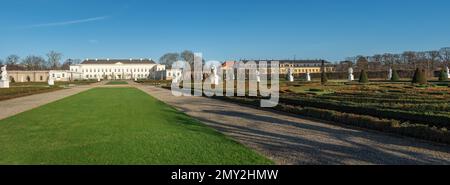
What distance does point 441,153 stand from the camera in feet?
18.7

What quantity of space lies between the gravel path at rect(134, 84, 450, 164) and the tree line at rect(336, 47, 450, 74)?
171 ft

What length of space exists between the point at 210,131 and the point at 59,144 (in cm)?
311

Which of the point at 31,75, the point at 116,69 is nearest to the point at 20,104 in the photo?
the point at 31,75

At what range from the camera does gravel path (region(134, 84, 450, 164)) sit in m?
5.33

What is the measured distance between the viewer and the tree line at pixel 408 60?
57369 mm

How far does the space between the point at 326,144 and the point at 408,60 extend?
64450 mm

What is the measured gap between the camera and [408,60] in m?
62.6

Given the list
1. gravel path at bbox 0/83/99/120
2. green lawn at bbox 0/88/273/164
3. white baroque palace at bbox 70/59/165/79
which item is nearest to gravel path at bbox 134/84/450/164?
green lawn at bbox 0/88/273/164

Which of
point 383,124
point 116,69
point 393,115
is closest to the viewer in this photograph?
point 383,124

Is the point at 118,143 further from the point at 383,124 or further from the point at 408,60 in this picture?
the point at 408,60

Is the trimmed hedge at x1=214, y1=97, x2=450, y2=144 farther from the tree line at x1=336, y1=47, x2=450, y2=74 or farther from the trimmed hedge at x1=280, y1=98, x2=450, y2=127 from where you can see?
the tree line at x1=336, y1=47, x2=450, y2=74
